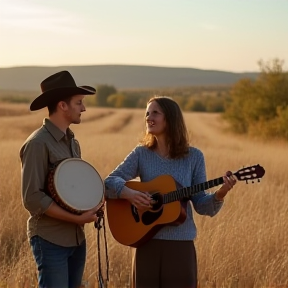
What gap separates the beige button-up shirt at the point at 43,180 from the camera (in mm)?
3189

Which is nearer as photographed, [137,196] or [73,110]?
[73,110]

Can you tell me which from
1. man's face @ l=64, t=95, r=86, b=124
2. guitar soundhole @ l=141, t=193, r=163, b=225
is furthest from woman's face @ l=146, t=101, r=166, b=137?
man's face @ l=64, t=95, r=86, b=124

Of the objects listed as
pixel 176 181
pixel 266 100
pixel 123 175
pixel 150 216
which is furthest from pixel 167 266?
pixel 266 100

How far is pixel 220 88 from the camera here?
364ft

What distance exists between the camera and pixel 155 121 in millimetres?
3697

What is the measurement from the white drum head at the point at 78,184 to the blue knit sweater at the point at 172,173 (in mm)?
265

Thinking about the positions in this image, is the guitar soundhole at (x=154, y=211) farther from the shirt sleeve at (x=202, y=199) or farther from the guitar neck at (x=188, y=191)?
the shirt sleeve at (x=202, y=199)

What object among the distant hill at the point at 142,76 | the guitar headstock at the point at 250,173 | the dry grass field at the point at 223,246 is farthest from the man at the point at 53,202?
the distant hill at the point at 142,76

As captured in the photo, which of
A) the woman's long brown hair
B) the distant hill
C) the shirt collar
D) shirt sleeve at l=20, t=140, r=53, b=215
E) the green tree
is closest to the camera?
shirt sleeve at l=20, t=140, r=53, b=215

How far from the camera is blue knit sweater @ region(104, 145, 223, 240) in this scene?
144 inches

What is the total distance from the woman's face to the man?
415 mm

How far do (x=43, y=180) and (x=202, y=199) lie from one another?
92cm

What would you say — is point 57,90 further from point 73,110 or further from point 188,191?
point 188,191

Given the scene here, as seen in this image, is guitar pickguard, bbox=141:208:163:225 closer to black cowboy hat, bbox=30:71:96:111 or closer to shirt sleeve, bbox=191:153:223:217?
shirt sleeve, bbox=191:153:223:217
